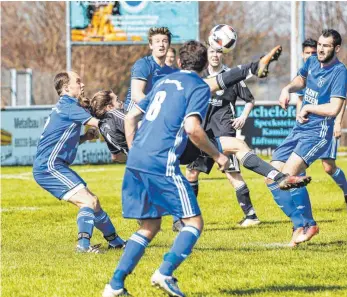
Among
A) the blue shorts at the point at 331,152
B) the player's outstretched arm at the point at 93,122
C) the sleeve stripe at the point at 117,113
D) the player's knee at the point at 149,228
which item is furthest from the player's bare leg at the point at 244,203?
the player's knee at the point at 149,228

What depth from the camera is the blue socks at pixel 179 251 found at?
7.13 metres

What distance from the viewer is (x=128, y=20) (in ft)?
104

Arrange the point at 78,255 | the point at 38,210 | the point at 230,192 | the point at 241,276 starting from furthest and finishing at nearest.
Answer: the point at 230,192
the point at 38,210
the point at 78,255
the point at 241,276

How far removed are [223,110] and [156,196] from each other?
202 inches

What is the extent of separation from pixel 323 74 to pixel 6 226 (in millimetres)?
4586

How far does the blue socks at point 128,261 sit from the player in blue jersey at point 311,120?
10.1 ft

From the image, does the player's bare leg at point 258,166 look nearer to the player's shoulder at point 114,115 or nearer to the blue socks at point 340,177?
the player's shoulder at point 114,115

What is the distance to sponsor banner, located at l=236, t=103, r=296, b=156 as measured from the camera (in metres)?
25.9

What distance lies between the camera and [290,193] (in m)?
10.5

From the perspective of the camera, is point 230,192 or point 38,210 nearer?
point 38,210

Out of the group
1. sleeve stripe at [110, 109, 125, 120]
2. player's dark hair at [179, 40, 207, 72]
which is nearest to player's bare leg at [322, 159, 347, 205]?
sleeve stripe at [110, 109, 125, 120]

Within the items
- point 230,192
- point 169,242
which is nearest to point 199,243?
point 169,242

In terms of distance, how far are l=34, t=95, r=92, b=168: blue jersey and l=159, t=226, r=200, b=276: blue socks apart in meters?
2.96

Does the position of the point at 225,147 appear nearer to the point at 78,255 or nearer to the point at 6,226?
the point at 78,255
